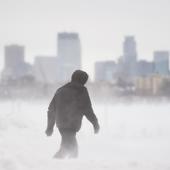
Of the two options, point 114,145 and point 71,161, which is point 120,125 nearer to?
point 114,145

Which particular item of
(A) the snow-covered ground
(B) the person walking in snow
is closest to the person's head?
(B) the person walking in snow

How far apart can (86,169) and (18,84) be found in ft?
102

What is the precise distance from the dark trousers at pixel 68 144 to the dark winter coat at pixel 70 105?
0.07 m

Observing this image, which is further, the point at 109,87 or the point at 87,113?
the point at 109,87

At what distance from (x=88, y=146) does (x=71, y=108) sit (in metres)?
4.97

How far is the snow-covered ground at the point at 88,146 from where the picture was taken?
666 centimetres

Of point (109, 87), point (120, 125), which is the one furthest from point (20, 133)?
point (109, 87)

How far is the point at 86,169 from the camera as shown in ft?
21.1

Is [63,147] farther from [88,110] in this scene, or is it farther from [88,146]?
[88,146]

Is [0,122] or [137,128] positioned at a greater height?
[0,122]

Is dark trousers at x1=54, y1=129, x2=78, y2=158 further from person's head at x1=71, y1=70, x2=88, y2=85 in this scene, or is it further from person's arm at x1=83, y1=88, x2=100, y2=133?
person's head at x1=71, y1=70, x2=88, y2=85

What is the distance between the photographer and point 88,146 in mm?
12164

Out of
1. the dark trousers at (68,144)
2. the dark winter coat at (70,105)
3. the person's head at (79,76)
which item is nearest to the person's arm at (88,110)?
the dark winter coat at (70,105)

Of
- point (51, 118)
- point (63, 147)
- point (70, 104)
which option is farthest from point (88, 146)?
point (70, 104)
